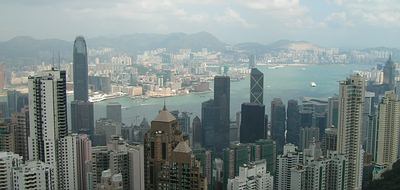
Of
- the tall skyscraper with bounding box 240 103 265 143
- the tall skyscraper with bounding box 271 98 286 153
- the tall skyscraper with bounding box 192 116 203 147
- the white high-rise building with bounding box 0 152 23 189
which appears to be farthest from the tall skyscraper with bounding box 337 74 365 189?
the white high-rise building with bounding box 0 152 23 189

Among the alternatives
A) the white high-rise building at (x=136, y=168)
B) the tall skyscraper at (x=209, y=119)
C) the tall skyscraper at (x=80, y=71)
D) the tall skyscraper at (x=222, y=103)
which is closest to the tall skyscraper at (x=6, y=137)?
the tall skyscraper at (x=80, y=71)

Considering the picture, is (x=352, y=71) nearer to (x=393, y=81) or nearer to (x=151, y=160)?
(x=393, y=81)

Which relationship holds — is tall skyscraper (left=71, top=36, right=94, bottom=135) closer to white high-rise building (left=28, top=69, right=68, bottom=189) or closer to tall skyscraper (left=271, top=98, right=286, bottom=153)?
white high-rise building (left=28, top=69, right=68, bottom=189)

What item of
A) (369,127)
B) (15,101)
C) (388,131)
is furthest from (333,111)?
(15,101)

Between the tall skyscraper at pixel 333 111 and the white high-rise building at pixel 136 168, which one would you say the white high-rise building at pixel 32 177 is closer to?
the white high-rise building at pixel 136 168

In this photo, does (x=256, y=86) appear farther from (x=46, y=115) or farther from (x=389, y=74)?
(x=46, y=115)

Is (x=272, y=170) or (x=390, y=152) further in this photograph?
(x=390, y=152)

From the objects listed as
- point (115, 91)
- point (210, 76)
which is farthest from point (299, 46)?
point (115, 91)
